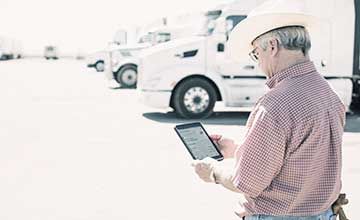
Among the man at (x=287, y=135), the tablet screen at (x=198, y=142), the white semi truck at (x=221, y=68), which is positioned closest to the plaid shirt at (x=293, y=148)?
the man at (x=287, y=135)

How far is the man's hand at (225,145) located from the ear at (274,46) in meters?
0.72

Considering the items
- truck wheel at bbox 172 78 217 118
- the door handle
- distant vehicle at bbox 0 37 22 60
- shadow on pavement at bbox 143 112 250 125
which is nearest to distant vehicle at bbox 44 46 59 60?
distant vehicle at bbox 0 37 22 60

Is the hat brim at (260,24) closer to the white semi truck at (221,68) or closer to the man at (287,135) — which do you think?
the man at (287,135)

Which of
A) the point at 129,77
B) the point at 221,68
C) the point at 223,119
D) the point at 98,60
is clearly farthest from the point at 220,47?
the point at 98,60

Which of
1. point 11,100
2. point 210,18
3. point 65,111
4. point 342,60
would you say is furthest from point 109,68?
point 342,60

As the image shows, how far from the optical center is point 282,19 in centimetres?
228

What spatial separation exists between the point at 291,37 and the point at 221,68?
9.49 m

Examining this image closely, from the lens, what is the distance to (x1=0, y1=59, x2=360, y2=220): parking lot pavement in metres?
5.56

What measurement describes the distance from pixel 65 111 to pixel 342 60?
6349 mm

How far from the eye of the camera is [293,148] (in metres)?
2.17

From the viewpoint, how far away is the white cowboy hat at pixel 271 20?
7.49 ft

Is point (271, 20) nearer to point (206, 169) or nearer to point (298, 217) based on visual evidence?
point (206, 169)

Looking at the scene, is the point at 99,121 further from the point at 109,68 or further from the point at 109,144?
the point at 109,68

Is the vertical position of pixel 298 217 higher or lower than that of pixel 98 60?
higher
